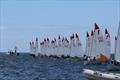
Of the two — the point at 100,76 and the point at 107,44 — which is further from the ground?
the point at 107,44

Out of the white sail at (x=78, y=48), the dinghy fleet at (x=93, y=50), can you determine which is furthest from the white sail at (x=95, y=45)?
the white sail at (x=78, y=48)

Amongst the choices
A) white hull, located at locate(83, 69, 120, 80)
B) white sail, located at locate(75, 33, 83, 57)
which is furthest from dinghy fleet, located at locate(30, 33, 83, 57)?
white hull, located at locate(83, 69, 120, 80)

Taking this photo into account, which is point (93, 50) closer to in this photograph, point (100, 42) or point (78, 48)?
point (100, 42)

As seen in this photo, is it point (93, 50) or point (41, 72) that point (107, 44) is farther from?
point (41, 72)

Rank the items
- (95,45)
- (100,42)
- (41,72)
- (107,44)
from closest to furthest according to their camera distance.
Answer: (41,72), (107,44), (100,42), (95,45)

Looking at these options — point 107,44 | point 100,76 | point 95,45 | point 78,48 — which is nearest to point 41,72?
point 100,76

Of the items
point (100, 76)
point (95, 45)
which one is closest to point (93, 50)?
point (95, 45)

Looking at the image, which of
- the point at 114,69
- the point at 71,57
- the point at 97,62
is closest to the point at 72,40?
the point at 71,57

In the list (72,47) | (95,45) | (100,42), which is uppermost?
(100,42)

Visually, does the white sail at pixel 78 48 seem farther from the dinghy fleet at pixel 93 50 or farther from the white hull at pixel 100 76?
the white hull at pixel 100 76

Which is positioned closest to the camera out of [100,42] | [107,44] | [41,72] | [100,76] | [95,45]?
[100,76]

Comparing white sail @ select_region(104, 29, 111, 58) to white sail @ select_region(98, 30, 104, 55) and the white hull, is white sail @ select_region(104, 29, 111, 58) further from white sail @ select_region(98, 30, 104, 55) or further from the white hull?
the white hull

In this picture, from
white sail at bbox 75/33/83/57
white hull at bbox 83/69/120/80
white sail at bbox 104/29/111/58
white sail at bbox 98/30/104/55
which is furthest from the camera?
white sail at bbox 75/33/83/57

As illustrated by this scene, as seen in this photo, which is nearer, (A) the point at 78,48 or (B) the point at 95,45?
(B) the point at 95,45
